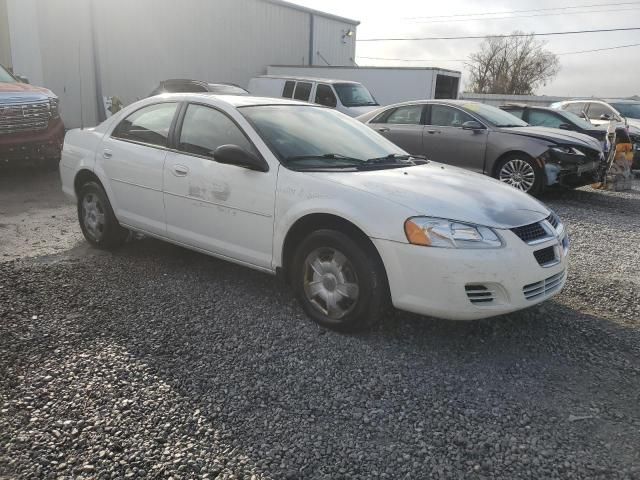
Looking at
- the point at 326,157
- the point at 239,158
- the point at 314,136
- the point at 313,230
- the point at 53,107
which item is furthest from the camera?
the point at 53,107

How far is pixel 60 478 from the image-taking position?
2.32 m

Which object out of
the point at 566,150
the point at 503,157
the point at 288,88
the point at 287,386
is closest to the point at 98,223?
the point at 287,386

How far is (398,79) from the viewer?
57.5ft

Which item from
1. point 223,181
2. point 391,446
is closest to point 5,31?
point 223,181

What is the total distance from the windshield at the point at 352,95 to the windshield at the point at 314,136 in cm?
917

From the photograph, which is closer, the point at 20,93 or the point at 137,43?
the point at 20,93

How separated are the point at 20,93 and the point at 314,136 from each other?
20.3 ft

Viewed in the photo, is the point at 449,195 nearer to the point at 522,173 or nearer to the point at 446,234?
the point at 446,234

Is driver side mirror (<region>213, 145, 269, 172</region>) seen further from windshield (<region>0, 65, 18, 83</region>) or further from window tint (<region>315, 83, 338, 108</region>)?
window tint (<region>315, 83, 338, 108</region>)

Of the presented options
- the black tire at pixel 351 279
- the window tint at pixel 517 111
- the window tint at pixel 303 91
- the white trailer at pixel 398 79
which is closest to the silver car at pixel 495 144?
the window tint at pixel 517 111

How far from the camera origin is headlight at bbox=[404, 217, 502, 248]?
329 cm

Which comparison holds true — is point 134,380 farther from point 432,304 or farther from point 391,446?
point 432,304

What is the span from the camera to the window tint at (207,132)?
13.9 feet

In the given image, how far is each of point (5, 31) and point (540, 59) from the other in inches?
1931
